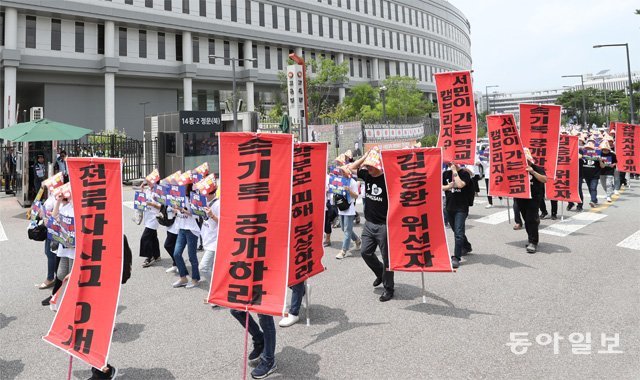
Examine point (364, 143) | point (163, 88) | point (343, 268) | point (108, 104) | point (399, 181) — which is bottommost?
point (343, 268)

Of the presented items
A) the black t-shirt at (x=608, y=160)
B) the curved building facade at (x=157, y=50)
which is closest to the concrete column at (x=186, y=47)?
the curved building facade at (x=157, y=50)

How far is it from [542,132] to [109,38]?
4097 centimetres

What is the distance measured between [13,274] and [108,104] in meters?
37.1

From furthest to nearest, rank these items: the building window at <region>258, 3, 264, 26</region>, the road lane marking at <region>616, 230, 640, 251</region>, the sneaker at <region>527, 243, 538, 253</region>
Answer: the building window at <region>258, 3, 264, 26</region>
the road lane marking at <region>616, 230, 640, 251</region>
the sneaker at <region>527, 243, 538, 253</region>

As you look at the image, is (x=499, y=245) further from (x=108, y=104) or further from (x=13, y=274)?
(x=108, y=104)

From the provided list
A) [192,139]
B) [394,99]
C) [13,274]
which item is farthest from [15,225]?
[394,99]

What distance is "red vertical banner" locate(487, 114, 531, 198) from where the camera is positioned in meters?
9.14

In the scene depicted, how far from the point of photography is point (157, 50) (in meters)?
45.0

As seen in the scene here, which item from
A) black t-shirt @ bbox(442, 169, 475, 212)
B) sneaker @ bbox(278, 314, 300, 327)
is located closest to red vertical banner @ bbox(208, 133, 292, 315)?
sneaker @ bbox(278, 314, 300, 327)

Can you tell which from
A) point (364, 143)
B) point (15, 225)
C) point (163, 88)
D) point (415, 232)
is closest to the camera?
point (415, 232)

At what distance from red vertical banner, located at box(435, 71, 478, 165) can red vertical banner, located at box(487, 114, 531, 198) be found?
512mm

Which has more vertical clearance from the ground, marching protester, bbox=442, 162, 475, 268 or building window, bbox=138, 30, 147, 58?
building window, bbox=138, 30, 147, 58

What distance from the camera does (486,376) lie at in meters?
4.23

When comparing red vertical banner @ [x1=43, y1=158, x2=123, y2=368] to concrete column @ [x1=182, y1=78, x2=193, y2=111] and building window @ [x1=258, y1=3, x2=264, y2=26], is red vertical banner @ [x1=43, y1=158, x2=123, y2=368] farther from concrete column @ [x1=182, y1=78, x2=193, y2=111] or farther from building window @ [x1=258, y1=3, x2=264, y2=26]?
building window @ [x1=258, y1=3, x2=264, y2=26]
